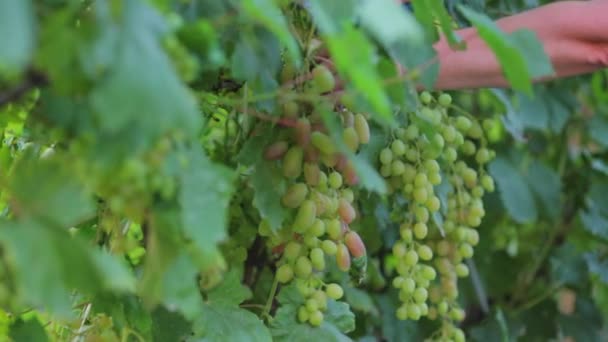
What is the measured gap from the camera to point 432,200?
939 mm

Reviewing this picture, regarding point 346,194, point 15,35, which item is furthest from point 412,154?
point 15,35

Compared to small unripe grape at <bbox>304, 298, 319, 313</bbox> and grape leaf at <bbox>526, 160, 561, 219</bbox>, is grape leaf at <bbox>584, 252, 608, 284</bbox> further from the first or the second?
small unripe grape at <bbox>304, 298, 319, 313</bbox>

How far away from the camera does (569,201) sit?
68.5 inches

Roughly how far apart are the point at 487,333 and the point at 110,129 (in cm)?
113

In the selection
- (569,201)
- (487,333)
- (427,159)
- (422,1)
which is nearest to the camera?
(422,1)

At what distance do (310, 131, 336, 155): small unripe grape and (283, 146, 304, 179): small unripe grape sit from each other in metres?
0.03

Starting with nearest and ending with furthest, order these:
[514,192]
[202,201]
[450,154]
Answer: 1. [202,201]
2. [450,154]
3. [514,192]

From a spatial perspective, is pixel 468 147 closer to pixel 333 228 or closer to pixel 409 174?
pixel 409 174

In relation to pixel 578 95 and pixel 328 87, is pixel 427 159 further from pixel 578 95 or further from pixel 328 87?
pixel 578 95

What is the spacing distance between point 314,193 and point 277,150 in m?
0.05

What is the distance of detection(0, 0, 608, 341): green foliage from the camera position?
439mm

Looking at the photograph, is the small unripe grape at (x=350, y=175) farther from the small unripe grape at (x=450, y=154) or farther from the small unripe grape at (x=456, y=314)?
the small unripe grape at (x=456, y=314)

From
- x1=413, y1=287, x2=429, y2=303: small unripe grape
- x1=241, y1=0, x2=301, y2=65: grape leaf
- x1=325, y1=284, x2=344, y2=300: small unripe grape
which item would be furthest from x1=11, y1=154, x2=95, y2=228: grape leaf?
x1=413, y1=287, x2=429, y2=303: small unripe grape

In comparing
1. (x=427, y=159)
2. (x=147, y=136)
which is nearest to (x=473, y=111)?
(x=427, y=159)
